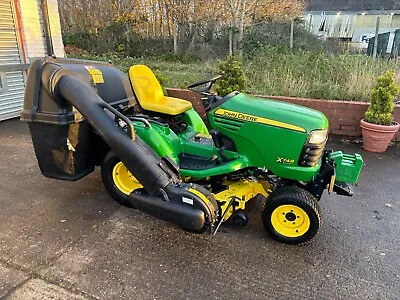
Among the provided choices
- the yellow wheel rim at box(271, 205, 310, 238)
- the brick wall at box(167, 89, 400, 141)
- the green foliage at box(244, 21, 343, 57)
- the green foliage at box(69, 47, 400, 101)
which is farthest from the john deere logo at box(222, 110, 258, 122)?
the green foliage at box(244, 21, 343, 57)

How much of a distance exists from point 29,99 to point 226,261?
196 cm

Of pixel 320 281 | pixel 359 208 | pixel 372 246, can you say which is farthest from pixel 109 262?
pixel 359 208

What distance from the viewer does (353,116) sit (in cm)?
487

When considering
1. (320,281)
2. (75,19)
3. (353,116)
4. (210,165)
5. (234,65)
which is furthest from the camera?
(75,19)

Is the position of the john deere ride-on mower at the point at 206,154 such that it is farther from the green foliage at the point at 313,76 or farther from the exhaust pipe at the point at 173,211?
the green foliage at the point at 313,76

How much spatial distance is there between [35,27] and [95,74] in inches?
159

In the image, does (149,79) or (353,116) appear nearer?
(149,79)

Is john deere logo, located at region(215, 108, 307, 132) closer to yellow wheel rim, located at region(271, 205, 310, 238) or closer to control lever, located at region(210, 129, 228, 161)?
control lever, located at region(210, 129, 228, 161)

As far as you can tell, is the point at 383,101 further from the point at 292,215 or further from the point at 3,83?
the point at 3,83

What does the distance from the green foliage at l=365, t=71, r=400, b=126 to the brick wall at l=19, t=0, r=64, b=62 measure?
5641 millimetres

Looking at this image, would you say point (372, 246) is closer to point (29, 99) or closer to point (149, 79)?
point (149, 79)

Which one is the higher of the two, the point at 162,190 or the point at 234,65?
the point at 234,65

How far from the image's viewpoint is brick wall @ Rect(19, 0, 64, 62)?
589 centimetres

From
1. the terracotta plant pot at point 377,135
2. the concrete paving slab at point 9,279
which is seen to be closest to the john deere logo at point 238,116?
the concrete paving slab at point 9,279
